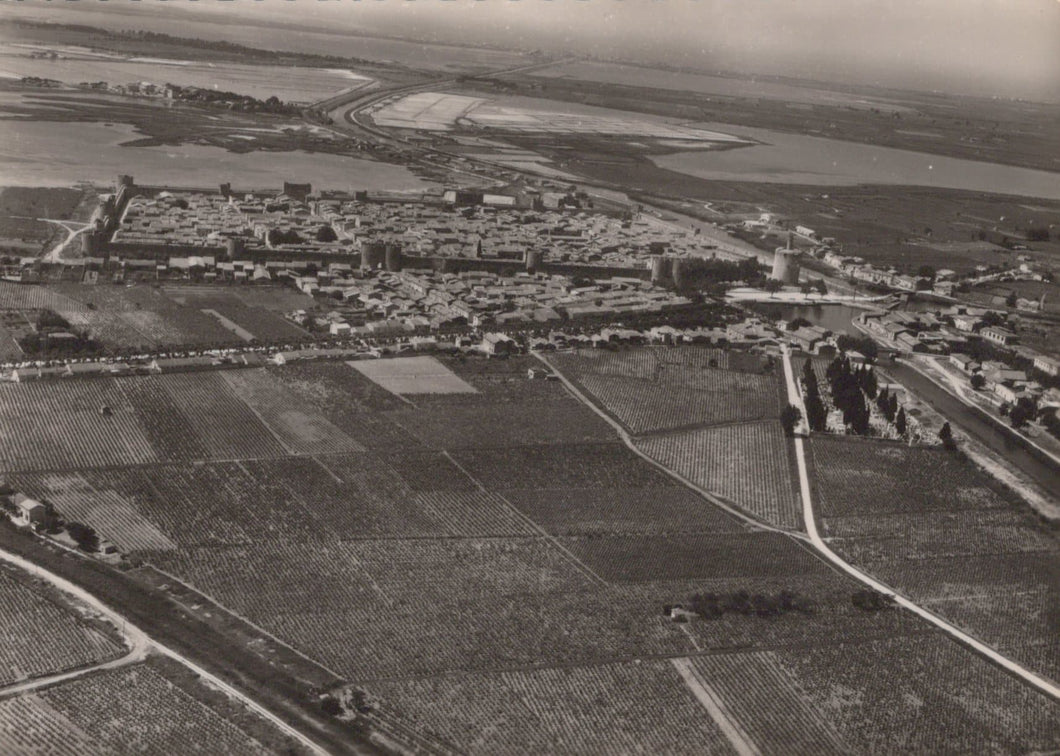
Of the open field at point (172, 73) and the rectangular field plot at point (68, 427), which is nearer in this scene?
the rectangular field plot at point (68, 427)

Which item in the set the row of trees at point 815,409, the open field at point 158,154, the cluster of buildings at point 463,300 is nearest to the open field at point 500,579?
the row of trees at point 815,409

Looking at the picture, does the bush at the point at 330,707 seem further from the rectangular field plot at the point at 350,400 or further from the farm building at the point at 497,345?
the farm building at the point at 497,345

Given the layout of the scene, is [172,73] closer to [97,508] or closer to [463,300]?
[463,300]

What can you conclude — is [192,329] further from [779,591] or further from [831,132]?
[831,132]

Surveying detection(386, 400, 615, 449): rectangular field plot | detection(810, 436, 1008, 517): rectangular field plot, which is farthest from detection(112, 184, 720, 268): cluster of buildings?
detection(810, 436, 1008, 517): rectangular field plot

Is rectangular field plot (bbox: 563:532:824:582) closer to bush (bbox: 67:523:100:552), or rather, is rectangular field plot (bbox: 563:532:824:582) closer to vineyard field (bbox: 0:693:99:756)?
bush (bbox: 67:523:100:552)

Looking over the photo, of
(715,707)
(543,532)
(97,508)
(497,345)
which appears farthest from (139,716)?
(497,345)

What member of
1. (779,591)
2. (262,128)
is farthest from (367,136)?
(779,591)
